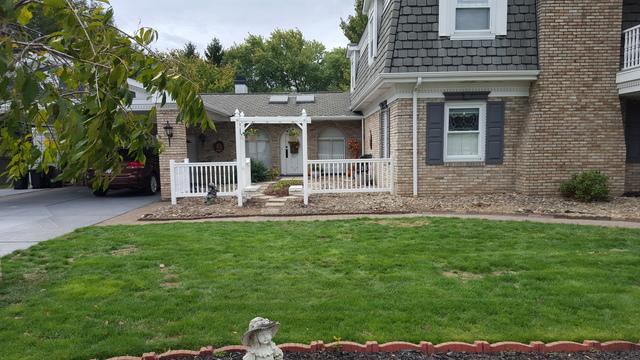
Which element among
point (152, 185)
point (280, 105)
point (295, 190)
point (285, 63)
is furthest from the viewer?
point (285, 63)

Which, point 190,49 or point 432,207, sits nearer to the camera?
point 432,207

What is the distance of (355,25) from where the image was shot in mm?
35062

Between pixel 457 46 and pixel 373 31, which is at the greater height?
pixel 373 31

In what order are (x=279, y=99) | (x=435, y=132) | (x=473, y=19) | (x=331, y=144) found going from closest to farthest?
(x=473, y=19) < (x=435, y=132) < (x=331, y=144) < (x=279, y=99)

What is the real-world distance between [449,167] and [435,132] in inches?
37.2

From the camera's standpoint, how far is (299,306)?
4215 millimetres

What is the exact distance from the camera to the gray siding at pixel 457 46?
34.7 ft

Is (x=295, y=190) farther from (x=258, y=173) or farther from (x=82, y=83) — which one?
(x=82, y=83)

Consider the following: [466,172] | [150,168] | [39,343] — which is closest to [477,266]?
[39,343]

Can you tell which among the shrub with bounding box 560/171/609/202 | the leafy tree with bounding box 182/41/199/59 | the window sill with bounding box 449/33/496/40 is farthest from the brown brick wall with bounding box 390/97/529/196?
the leafy tree with bounding box 182/41/199/59

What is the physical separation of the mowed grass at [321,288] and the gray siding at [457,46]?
181 inches

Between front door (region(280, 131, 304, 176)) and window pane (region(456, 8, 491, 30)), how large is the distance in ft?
35.6

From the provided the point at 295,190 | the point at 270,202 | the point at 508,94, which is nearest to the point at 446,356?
the point at 270,202

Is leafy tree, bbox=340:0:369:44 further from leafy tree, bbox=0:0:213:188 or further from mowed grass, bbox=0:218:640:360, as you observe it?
leafy tree, bbox=0:0:213:188
